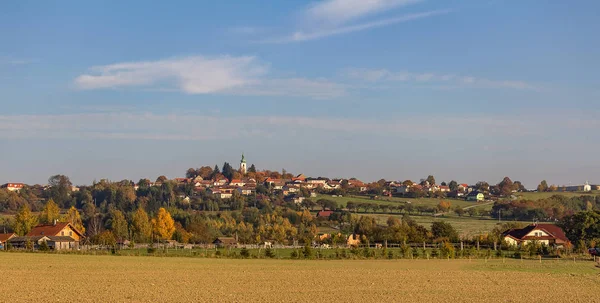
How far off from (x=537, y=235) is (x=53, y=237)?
65.8 m

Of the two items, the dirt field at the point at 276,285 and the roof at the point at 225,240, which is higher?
the dirt field at the point at 276,285

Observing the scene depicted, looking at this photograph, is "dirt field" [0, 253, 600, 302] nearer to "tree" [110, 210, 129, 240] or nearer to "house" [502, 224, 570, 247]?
"house" [502, 224, 570, 247]

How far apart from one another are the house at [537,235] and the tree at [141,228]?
173 ft

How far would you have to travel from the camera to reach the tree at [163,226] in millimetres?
114312

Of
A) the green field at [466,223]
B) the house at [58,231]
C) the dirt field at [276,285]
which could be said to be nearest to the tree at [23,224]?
the house at [58,231]

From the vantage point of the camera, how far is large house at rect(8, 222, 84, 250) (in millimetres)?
92206

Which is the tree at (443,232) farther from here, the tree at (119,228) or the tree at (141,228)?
the tree at (119,228)

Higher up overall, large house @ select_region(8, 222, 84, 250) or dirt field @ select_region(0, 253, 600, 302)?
dirt field @ select_region(0, 253, 600, 302)

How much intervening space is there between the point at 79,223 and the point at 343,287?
332 feet

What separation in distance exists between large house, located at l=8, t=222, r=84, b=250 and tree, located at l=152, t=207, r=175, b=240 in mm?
15492

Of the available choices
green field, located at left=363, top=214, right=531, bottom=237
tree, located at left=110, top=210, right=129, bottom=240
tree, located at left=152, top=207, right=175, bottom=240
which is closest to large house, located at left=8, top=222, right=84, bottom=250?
tree, located at left=110, top=210, right=129, bottom=240

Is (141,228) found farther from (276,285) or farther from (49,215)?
(276,285)

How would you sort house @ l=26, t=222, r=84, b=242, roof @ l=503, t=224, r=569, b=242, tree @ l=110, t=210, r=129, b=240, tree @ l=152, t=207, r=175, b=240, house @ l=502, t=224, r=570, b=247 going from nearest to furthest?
house @ l=26, t=222, r=84, b=242
house @ l=502, t=224, r=570, b=247
roof @ l=503, t=224, r=569, b=242
tree @ l=110, t=210, r=129, b=240
tree @ l=152, t=207, r=175, b=240

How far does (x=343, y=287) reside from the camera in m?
33.1
